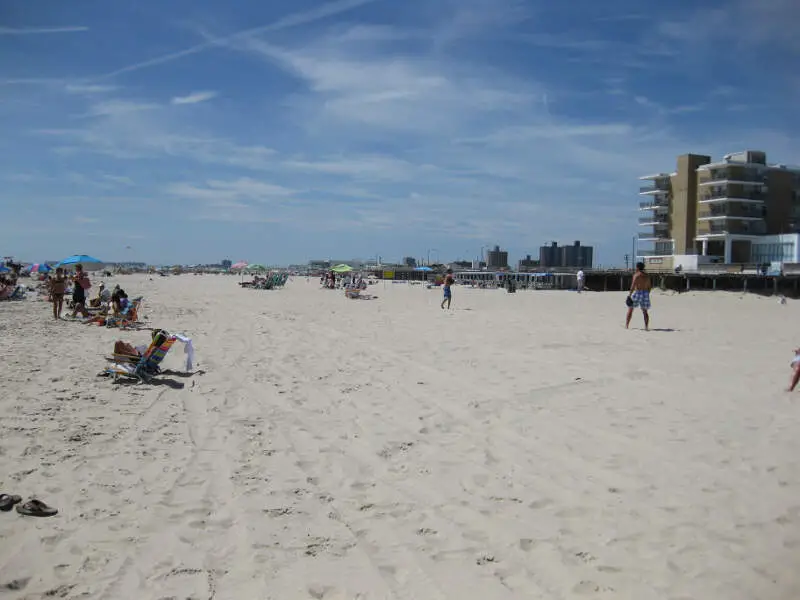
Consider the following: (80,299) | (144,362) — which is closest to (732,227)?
(80,299)

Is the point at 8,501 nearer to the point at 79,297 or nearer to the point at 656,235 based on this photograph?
the point at 79,297

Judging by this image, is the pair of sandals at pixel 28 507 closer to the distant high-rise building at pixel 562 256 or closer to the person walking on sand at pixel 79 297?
the person walking on sand at pixel 79 297

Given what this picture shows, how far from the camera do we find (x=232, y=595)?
2.89 m

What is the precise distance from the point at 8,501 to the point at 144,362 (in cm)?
405

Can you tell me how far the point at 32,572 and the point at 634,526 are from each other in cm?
326

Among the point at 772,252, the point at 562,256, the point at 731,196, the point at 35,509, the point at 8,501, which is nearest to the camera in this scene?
the point at 35,509

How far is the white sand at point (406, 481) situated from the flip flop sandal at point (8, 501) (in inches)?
4.3

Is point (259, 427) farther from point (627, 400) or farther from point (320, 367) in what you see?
point (627, 400)

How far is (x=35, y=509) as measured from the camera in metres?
3.65

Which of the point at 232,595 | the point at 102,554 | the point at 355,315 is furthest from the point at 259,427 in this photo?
the point at 355,315

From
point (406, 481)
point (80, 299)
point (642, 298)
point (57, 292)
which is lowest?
point (406, 481)

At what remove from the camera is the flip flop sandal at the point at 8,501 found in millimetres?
3702

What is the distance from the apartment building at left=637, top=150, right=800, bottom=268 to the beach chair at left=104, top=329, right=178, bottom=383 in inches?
2320

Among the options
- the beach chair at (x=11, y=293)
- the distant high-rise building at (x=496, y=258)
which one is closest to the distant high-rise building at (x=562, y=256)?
the distant high-rise building at (x=496, y=258)
